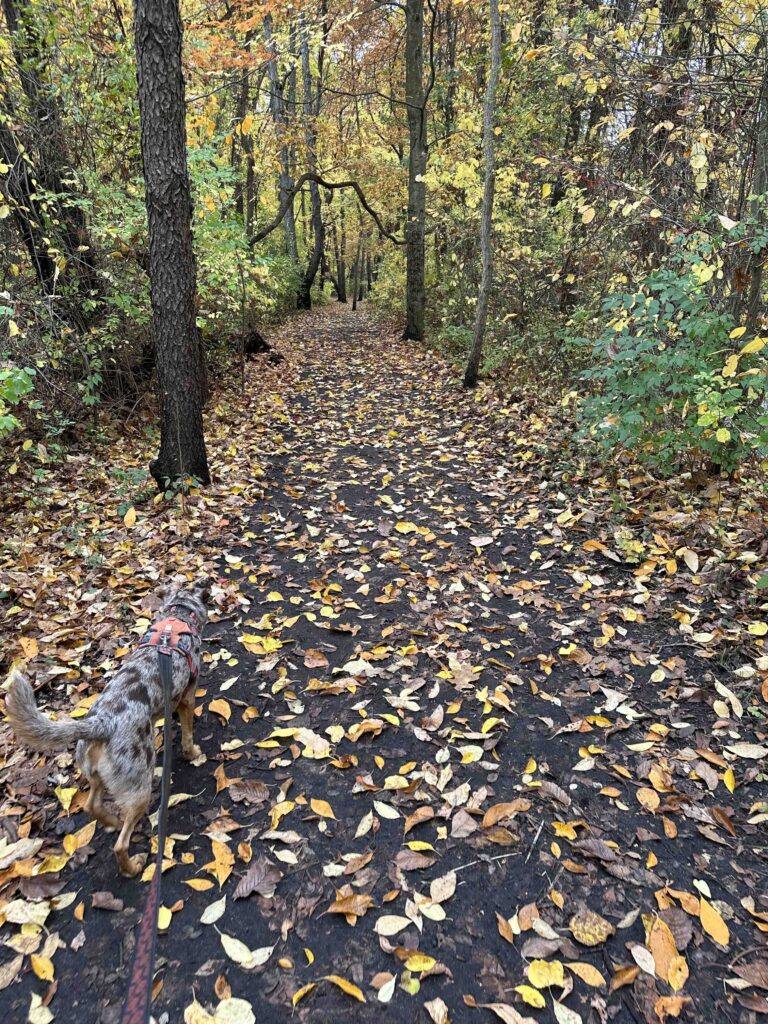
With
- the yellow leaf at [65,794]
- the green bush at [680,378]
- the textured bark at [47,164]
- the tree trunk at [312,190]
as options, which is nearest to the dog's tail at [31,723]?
the yellow leaf at [65,794]

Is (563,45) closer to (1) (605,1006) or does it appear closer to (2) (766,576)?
(2) (766,576)

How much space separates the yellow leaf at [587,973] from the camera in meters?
2.30

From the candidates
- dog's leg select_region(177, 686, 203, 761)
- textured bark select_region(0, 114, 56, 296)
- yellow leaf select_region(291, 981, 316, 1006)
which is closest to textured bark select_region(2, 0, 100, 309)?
textured bark select_region(0, 114, 56, 296)

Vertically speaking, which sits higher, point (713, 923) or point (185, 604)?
point (185, 604)

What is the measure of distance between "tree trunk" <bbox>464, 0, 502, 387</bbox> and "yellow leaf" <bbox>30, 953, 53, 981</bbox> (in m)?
9.73

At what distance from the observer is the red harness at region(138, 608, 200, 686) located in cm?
315

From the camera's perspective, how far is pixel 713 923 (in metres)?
2.47

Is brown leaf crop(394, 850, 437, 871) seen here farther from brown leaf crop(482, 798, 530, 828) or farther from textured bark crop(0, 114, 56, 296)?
textured bark crop(0, 114, 56, 296)

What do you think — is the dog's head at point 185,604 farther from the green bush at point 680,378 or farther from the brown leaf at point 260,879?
the green bush at point 680,378

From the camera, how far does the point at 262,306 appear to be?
12.4 meters

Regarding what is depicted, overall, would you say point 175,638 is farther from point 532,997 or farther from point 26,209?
point 26,209

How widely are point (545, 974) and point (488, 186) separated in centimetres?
1008

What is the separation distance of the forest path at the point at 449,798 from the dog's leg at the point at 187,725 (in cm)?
14

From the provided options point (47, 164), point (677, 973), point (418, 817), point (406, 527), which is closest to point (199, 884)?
point (418, 817)
